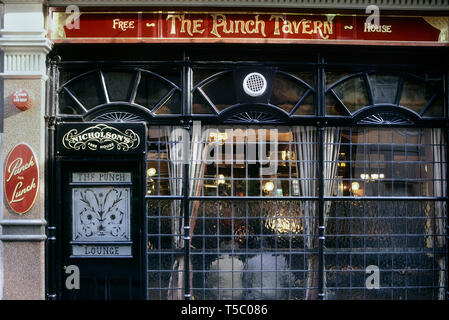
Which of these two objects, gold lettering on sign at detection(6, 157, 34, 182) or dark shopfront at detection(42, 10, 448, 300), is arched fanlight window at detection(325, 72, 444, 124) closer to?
dark shopfront at detection(42, 10, 448, 300)

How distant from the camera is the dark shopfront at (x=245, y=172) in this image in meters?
8.09

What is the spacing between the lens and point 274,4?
26.2 feet

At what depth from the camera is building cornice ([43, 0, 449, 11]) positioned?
7965 mm

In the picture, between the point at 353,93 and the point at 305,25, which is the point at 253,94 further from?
the point at 353,93

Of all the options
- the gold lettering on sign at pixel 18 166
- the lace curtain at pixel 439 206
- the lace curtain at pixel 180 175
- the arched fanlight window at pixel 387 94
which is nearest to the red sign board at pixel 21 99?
the gold lettering on sign at pixel 18 166

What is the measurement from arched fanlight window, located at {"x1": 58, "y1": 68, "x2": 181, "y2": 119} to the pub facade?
24mm

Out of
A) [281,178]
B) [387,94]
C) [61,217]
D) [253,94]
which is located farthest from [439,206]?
[61,217]

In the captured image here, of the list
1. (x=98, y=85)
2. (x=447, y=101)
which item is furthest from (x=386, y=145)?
(x=98, y=85)

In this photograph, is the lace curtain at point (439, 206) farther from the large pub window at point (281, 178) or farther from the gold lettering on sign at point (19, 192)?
the gold lettering on sign at point (19, 192)

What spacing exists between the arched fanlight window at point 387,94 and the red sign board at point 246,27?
2.08ft

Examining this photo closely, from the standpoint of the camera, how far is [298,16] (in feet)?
26.5
